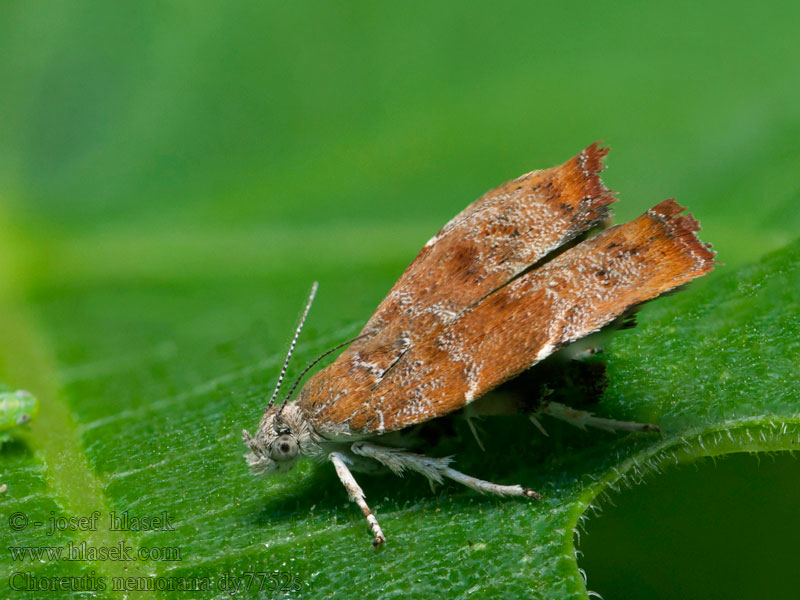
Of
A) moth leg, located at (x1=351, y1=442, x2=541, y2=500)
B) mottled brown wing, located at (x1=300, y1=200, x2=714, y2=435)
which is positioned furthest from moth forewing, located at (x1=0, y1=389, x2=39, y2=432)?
moth leg, located at (x1=351, y1=442, x2=541, y2=500)

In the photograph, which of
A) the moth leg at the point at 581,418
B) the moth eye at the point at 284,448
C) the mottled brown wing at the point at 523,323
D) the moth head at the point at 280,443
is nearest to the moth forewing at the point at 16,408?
the moth head at the point at 280,443

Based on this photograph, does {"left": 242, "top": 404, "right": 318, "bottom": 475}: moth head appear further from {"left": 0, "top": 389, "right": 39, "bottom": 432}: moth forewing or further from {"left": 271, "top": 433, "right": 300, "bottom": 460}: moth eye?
{"left": 0, "top": 389, "right": 39, "bottom": 432}: moth forewing

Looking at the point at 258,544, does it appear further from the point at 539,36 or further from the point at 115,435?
the point at 539,36

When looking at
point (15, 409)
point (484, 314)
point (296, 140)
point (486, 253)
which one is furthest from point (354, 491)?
point (296, 140)

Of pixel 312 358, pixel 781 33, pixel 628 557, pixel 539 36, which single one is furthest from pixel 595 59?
pixel 628 557

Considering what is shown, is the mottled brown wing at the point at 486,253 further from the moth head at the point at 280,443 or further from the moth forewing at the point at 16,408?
the moth forewing at the point at 16,408

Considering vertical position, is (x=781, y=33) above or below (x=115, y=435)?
above
